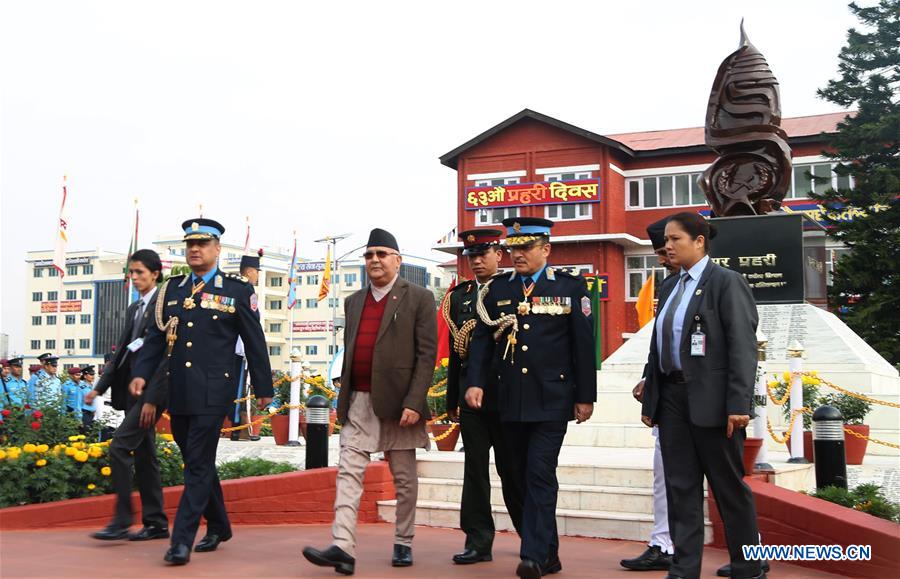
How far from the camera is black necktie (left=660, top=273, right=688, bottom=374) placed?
A: 556cm

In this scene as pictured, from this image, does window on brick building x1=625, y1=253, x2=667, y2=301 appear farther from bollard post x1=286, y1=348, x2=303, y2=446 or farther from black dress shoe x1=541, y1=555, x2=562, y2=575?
black dress shoe x1=541, y1=555, x2=562, y2=575

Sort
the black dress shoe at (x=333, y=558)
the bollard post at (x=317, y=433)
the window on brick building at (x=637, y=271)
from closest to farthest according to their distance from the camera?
the black dress shoe at (x=333, y=558), the bollard post at (x=317, y=433), the window on brick building at (x=637, y=271)

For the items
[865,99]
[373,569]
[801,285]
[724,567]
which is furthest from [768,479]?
[865,99]

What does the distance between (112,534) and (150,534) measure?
10.5 inches

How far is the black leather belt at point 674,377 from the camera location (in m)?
5.48

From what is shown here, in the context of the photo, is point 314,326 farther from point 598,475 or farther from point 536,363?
point 536,363

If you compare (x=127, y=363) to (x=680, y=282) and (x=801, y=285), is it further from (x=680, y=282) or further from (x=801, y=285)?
(x=801, y=285)

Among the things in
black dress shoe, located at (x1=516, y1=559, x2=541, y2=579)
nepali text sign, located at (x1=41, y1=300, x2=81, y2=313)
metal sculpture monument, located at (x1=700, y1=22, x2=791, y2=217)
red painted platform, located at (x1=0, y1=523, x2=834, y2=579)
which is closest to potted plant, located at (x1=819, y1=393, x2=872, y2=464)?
metal sculpture monument, located at (x1=700, y1=22, x2=791, y2=217)

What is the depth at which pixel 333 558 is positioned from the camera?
572 cm

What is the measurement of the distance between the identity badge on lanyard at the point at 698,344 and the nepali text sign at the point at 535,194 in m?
41.5

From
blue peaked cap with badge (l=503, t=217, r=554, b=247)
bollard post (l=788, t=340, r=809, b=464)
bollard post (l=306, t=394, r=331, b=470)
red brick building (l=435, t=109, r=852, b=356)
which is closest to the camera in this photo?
blue peaked cap with badge (l=503, t=217, r=554, b=247)

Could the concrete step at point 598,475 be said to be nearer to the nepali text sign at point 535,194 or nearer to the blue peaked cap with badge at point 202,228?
the blue peaked cap with badge at point 202,228

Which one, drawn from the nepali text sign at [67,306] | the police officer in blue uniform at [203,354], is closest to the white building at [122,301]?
the nepali text sign at [67,306]

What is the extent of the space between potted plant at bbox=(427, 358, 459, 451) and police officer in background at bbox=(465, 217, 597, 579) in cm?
419
